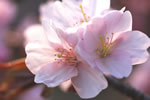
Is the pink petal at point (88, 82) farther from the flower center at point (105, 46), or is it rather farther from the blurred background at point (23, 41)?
the blurred background at point (23, 41)

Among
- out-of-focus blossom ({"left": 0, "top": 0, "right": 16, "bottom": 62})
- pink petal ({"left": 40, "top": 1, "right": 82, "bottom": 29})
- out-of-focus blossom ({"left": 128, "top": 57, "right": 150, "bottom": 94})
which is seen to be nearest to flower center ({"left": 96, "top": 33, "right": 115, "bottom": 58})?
pink petal ({"left": 40, "top": 1, "right": 82, "bottom": 29})

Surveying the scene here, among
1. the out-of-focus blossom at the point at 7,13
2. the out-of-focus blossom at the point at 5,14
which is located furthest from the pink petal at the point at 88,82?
the out-of-focus blossom at the point at 7,13

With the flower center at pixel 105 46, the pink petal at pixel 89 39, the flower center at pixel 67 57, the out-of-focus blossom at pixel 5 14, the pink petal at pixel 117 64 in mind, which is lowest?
the out-of-focus blossom at pixel 5 14

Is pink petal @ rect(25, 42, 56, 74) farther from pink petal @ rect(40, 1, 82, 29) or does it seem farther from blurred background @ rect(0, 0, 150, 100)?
blurred background @ rect(0, 0, 150, 100)

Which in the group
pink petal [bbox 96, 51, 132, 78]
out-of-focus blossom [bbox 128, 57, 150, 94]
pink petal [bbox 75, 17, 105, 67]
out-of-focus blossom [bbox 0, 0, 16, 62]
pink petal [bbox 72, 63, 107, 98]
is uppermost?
pink petal [bbox 75, 17, 105, 67]

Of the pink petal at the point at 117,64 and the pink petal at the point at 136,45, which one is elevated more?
the pink petal at the point at 136,45

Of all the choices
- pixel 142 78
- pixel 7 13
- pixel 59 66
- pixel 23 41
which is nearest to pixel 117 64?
pixel 59 66

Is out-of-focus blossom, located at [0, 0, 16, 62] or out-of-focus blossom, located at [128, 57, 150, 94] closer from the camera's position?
out-of-focus blossom, located at [128, 57, 150, 94]
